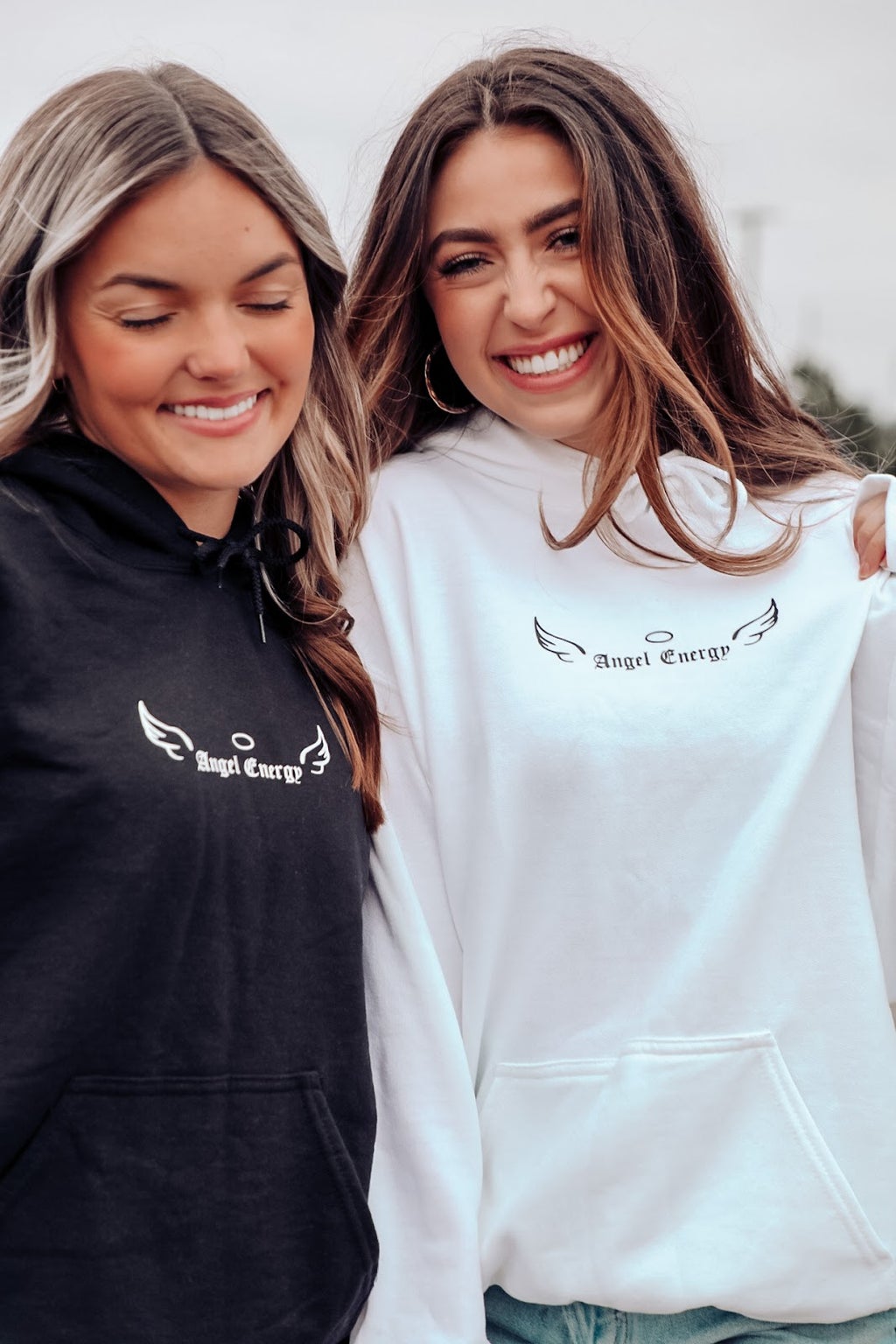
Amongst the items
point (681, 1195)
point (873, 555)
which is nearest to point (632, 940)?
point (681, 1195)

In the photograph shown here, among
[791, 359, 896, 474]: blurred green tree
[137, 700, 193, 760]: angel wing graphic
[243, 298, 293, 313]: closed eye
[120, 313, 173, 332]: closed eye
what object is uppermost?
[120, 313, 173, 332]: closed eye

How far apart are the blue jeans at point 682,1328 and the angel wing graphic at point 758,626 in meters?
0.93

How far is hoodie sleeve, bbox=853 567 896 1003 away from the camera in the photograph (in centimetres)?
234

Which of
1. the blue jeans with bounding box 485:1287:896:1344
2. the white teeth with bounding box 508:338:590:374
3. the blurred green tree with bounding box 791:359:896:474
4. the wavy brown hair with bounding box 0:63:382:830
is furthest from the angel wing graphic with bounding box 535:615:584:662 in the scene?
the blue jeans with bounding box 485:1287:896:1344

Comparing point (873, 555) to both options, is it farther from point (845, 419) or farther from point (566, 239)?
point (845, 419)

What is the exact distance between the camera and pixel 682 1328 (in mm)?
2180

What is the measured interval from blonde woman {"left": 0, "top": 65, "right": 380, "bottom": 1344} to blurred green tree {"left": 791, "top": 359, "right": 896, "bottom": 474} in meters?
1.12

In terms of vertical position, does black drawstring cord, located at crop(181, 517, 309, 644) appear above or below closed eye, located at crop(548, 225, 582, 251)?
below

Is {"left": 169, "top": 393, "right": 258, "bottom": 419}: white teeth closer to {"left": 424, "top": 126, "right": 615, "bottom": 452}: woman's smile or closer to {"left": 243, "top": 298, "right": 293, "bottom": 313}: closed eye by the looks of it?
{"left": 243, "top": 298, "right": 293, "bottom": 313}: closed eye

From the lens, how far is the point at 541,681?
2.31 meters

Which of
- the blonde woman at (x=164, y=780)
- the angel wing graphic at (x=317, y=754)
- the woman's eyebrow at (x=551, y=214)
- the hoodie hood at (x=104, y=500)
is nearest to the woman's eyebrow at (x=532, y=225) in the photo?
the woman's eyebrow at (x=551, y=214)

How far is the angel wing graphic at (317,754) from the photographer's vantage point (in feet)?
6.75

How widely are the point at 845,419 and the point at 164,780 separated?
2.72 meters

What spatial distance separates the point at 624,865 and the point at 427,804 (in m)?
0.29
